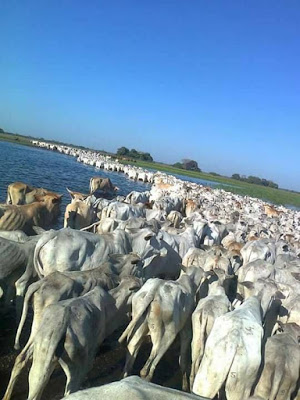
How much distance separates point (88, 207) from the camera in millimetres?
15703

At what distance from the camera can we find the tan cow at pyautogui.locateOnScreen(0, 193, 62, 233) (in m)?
12.2

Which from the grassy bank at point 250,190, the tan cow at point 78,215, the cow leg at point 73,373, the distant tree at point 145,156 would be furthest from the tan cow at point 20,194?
the distant tree at point 145,156

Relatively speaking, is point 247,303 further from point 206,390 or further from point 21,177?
point 21,177

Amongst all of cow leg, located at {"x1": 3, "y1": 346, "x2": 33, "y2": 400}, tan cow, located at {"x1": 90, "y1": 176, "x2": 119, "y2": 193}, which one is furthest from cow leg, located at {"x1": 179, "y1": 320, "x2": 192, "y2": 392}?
tan cow, located at {"x1": 90, "y1": 176, "x2": 119, "y2": 193}

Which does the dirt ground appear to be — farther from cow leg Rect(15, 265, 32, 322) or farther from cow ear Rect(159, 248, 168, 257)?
cow ear Rect(159, 248, 168, 257)

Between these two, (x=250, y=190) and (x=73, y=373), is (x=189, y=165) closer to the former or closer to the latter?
(x=250, y=190)

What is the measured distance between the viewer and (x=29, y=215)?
13.0 m

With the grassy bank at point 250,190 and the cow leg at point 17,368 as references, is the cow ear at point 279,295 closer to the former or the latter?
the cow leg at point 17,368

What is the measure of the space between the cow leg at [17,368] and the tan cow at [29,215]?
6672 mm

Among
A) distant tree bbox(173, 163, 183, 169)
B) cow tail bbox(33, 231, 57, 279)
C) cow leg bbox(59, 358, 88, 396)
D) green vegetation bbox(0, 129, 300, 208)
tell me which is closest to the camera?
cow leg bbox(59, 358, 88, 396)

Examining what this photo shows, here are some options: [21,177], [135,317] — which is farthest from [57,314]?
[21,177]

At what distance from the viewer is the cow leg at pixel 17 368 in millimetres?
5695

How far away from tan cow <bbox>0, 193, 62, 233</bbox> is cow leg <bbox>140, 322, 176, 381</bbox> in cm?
692

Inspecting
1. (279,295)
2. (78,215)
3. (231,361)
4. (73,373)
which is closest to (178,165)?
(78,215)
